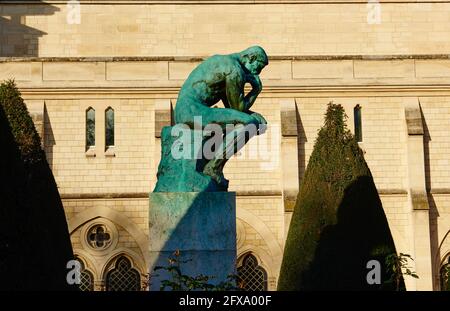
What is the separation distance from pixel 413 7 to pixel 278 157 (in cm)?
947

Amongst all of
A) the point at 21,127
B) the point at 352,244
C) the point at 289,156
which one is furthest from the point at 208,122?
the point at 289,156

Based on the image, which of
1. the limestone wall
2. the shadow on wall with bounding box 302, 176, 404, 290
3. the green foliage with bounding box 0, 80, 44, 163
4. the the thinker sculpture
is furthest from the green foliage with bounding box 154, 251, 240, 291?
the limestone wall

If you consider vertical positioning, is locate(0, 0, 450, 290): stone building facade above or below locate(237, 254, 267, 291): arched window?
above

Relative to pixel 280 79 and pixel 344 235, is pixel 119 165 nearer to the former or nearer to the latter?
pixel 280 79

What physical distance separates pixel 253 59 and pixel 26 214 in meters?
4.54

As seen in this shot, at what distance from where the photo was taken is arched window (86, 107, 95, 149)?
1003 inches

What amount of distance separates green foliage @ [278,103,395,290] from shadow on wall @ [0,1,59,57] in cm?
1372

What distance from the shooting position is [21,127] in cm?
1756

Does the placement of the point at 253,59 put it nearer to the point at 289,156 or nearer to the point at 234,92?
the point at 234,92

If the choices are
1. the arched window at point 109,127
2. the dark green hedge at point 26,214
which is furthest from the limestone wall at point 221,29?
the dark green hedge at point 26,214

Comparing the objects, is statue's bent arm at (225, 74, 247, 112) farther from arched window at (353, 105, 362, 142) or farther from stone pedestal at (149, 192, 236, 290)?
arched window at (353, 105, 362, 142)

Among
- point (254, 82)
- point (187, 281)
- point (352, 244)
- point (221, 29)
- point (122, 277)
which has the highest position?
point (221, 29)

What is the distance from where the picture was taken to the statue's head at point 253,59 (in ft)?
34.7

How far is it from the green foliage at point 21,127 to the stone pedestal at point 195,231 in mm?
7693
